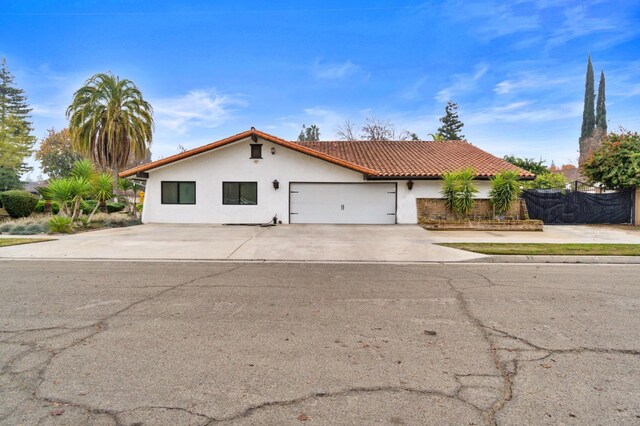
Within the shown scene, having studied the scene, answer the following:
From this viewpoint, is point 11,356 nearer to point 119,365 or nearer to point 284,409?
point 119,365

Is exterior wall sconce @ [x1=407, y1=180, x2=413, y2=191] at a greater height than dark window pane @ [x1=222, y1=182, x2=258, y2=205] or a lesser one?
greater

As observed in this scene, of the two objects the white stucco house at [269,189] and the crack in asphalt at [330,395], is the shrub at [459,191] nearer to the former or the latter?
the white stucco house at [269,189]

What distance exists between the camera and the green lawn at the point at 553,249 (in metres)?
9.89

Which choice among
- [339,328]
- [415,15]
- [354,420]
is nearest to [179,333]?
[339,328]

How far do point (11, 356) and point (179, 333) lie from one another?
153 cm

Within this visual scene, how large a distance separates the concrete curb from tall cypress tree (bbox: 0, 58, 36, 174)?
53074 mm

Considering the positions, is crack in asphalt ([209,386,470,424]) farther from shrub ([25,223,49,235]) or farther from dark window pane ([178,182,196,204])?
dark window pane ([178,182,196,204])

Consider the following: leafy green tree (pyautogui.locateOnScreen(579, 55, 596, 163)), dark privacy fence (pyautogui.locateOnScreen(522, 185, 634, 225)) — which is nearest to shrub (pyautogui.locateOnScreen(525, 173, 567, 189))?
dark privacy fence (pyautogui.locateOnScreen(522, 185, 634, 225))

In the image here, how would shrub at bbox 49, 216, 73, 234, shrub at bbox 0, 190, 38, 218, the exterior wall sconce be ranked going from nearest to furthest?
1. shrub at bbox 49, 216, 73, 234
2. the exterior wall sconce
3. shrub at bbox 0, 190, 38, 218

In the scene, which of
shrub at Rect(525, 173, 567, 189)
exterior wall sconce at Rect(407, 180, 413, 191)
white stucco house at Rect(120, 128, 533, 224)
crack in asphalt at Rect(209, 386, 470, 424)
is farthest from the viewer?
shrub at Rect(525, 173, 567, 189)

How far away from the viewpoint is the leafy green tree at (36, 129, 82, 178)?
181 ft

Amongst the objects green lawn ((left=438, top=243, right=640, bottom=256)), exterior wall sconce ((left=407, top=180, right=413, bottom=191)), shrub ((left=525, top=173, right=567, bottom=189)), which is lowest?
green lawn ((left=438, top=243, right=640, bottom=256))

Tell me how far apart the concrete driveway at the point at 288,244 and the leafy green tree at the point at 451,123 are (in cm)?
4054

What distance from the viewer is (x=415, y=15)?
60.5 feet
